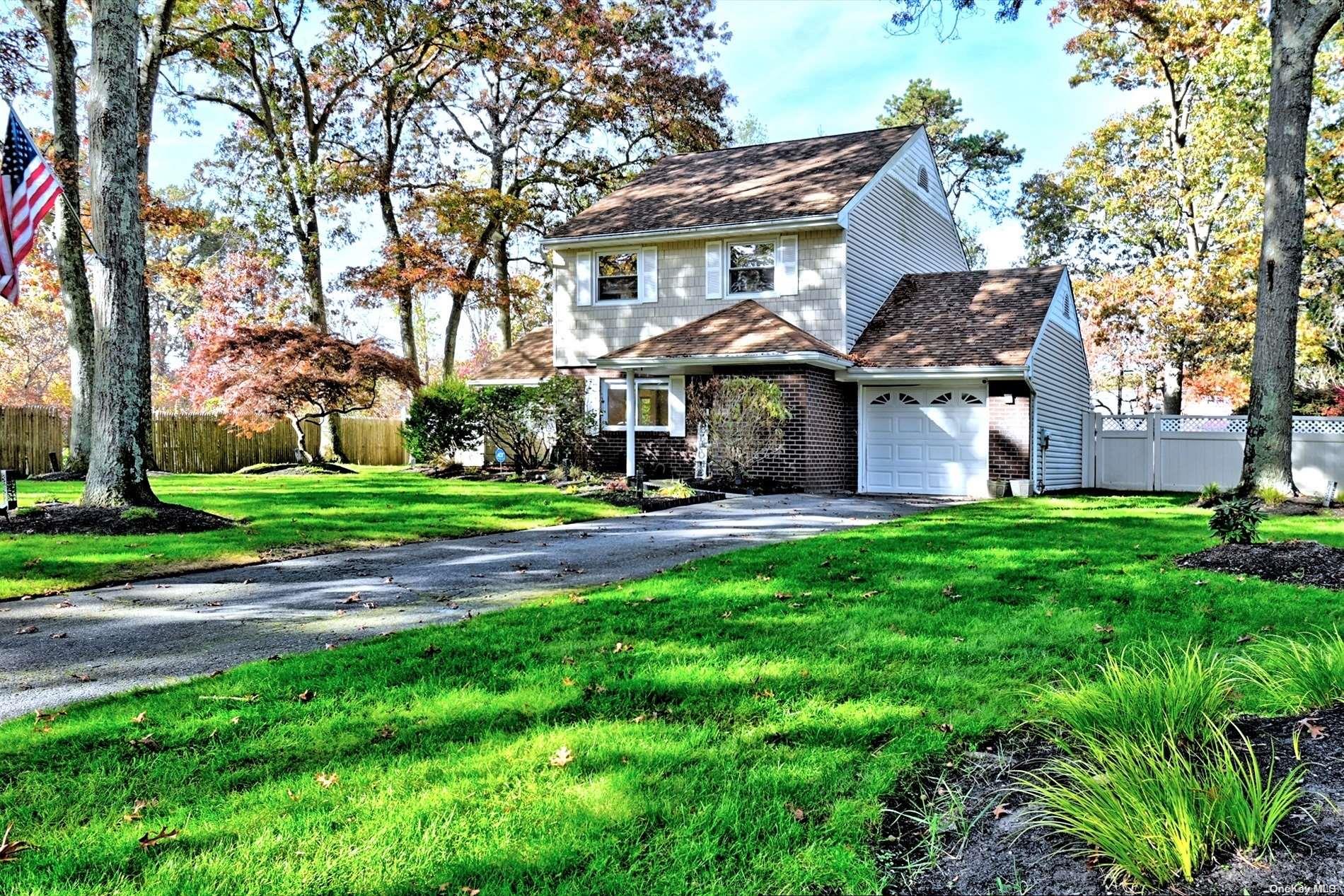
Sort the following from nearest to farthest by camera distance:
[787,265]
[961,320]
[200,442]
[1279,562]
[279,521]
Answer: [1279,562]
[279,521]
[961,320]
[787,265]
[200,442]

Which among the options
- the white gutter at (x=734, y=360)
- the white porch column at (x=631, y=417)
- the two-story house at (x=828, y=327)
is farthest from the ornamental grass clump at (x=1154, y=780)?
the white porch column at (x=631, y=417)

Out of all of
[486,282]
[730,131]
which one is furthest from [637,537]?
[730,131]

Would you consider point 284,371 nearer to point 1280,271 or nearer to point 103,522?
point 103,522

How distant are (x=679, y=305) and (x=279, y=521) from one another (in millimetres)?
10210

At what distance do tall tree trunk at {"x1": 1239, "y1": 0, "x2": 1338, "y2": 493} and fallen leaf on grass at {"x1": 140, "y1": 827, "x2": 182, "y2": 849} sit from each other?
13966 mm

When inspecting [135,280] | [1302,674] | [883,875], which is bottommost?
[883,875]

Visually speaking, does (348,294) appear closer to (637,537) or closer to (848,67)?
(848,67)

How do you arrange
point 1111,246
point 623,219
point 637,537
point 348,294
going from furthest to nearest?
point 348,294, point 1111,246, point 623,219, point 637,537

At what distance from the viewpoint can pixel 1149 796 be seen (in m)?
2.23

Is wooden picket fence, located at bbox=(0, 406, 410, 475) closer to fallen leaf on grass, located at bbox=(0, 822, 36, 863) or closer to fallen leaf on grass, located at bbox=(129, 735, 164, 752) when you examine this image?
fallen leaf on grass, located at bbox=(129, 735, 164, 752)

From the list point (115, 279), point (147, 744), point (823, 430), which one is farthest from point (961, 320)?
point (147, 744)

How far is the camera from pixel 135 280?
954 cm

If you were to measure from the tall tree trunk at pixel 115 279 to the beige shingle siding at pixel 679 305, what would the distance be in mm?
8961

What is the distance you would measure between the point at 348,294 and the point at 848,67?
2381cm
